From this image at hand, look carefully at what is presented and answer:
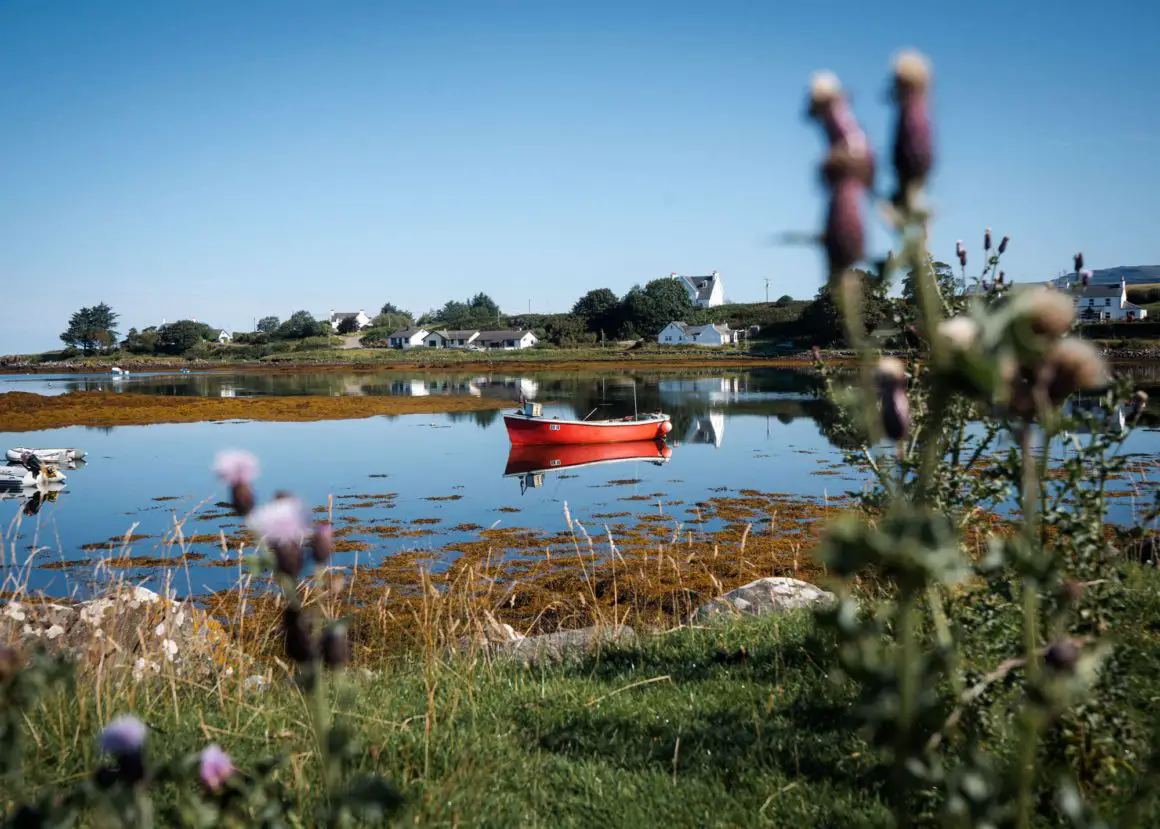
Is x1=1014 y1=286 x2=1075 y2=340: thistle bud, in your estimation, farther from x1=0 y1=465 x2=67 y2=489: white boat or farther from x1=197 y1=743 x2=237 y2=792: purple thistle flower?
x1=0 y1=465 x2=67 y2=489: white boat

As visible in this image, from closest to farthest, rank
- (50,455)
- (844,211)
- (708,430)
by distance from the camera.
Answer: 1. (844,211)
2. (50,455)
3. (708,430)

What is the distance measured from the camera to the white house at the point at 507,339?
124 meters

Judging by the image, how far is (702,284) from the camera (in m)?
145

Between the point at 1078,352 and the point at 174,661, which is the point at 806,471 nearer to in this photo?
the point at 174,661

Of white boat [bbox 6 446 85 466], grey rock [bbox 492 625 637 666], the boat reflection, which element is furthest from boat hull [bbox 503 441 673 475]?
grey rock [bbox 492 625 637 666]

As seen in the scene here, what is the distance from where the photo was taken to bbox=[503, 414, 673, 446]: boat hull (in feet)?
98.1

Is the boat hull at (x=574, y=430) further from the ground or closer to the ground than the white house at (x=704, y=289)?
closer to the ground

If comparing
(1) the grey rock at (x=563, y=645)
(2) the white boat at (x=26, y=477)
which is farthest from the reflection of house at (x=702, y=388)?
(1) the grey rock at (x=563, y=645)

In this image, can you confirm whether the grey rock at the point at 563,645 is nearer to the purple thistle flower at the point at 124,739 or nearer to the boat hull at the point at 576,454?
the purple thistle flower at the point at 124,739

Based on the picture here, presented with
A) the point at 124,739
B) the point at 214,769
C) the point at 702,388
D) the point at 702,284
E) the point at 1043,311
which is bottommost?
the point at 702,388

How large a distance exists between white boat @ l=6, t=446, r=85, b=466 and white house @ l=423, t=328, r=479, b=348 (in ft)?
335

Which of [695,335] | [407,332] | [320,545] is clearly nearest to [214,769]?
[320,545]

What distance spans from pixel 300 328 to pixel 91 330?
36709mm

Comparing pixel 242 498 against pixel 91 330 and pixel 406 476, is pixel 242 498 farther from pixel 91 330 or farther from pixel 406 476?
pixel 91 330
